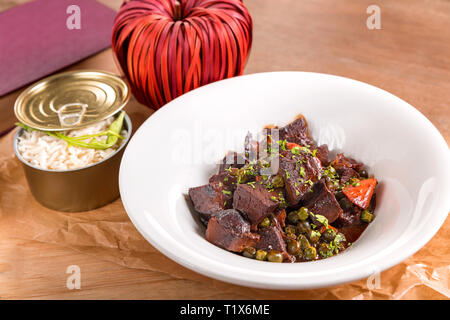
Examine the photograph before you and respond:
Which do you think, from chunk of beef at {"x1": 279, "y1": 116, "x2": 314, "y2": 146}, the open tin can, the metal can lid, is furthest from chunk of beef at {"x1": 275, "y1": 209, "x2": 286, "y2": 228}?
the metal can lid

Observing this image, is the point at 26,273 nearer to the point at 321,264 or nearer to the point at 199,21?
the point at 321,264

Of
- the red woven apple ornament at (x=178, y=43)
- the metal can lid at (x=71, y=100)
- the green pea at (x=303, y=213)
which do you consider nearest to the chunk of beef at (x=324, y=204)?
the green pea at (x=303, y=213)

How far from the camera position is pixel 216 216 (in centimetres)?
146

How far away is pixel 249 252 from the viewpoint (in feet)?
4.76

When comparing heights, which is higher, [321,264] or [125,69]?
[125,69]

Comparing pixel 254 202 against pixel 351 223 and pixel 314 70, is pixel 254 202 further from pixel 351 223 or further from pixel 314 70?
pixel 314 70

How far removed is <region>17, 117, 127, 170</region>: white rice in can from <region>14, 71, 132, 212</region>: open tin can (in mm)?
29

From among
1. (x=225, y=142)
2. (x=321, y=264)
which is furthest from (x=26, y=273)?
(x=321, y=264)

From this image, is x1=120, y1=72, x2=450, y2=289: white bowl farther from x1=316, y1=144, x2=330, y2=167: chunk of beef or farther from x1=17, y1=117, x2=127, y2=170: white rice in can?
x1=17, y1=117, x2=127, y2=170: white rice in can

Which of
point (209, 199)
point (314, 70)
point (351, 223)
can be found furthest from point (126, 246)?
point (314, 70)

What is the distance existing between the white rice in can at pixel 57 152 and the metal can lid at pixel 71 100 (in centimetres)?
6

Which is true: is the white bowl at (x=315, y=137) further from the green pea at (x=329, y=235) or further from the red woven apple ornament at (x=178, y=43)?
the red woven apple ornament at (x=178, y=43)

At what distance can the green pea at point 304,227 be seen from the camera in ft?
5.01
